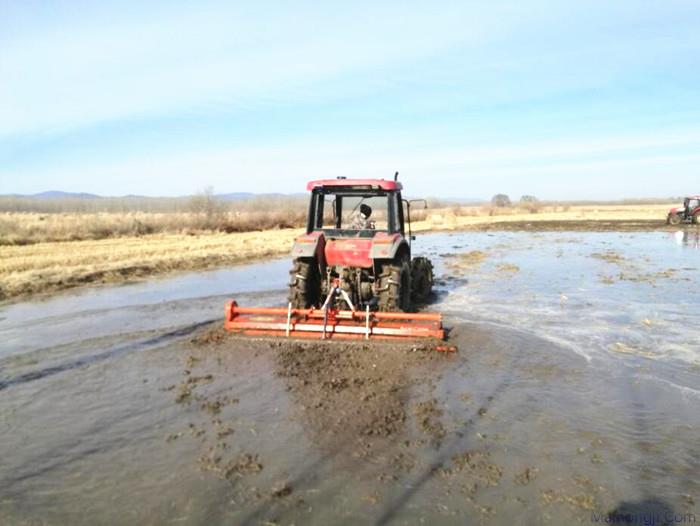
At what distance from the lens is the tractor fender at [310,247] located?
8.01 m

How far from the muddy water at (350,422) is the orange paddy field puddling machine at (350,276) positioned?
0.34 m

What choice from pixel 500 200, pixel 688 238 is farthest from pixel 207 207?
pixel 500 200

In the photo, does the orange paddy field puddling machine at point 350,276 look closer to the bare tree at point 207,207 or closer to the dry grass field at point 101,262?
the dry grass field at point 101,262

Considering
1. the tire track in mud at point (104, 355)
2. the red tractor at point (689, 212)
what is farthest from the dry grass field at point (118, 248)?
the red tractor at point (689, 212)

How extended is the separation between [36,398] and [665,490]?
229 inches

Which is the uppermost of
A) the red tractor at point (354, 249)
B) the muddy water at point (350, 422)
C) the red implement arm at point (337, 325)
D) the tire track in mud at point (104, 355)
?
the red tractor at point (354, 249)

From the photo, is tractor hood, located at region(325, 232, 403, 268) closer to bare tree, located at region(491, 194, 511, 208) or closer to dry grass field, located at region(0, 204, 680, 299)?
dry grass field, located at region(0, 204, 680, 299)

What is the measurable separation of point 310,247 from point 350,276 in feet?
2.77

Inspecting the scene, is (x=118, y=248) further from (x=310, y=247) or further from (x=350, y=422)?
(x=350, y=422)

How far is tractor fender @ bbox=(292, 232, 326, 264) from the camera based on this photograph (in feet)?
26.3

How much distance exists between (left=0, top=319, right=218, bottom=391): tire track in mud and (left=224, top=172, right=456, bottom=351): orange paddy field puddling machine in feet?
3.28

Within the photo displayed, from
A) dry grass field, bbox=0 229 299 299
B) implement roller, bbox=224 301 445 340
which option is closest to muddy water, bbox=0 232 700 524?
implement roller, bbox=224 301 445 340

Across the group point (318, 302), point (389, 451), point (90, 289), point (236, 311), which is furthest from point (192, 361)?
point (90, 289)

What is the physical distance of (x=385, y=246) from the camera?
789 centimetres
